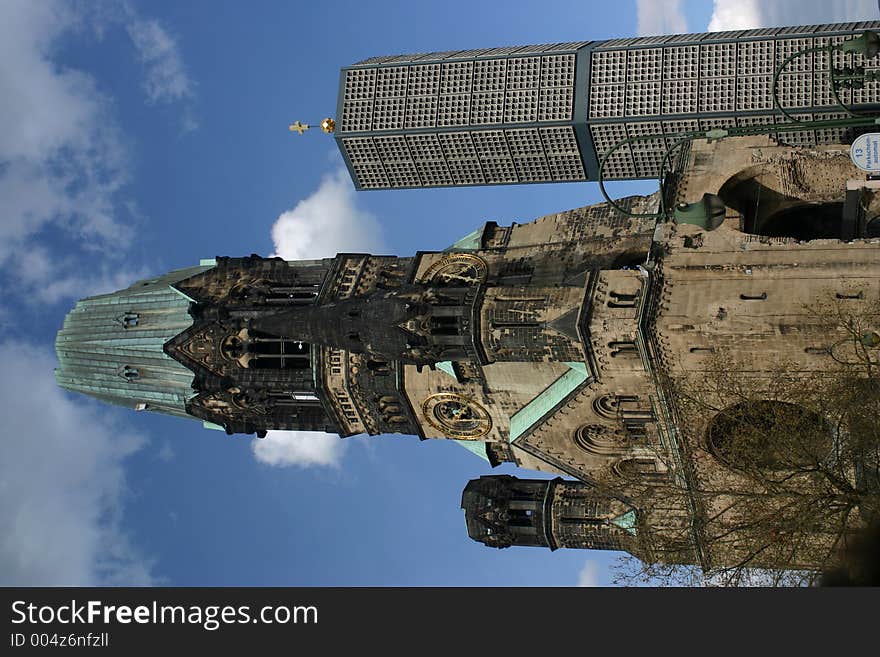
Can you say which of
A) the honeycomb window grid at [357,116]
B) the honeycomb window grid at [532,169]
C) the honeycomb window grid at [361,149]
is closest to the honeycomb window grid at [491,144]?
the honeycomb window grid at [532,169]

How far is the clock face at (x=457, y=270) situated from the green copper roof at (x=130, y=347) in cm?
1184

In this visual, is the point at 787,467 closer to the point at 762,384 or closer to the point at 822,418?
the point at 822,418

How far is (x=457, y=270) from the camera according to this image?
5684cm

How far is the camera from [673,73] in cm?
9069

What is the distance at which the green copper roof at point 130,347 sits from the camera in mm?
59594

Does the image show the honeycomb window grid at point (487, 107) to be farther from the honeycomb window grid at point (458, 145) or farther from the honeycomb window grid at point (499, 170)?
the honeycomb window grid at point (499, 170)

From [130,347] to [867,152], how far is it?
118 ft

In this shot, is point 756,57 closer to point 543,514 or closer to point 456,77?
point 456,77

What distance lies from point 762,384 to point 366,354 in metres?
18.4

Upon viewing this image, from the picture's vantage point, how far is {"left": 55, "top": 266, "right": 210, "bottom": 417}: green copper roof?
196ft

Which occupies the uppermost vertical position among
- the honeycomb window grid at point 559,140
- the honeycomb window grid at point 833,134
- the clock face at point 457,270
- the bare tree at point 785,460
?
the honeycomb window grid at point 559,140

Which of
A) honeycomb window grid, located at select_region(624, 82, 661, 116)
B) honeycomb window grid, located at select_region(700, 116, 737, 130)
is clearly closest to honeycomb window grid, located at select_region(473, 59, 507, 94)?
honeycomb window grid, located at select_region(624, 82, 661, 116)
